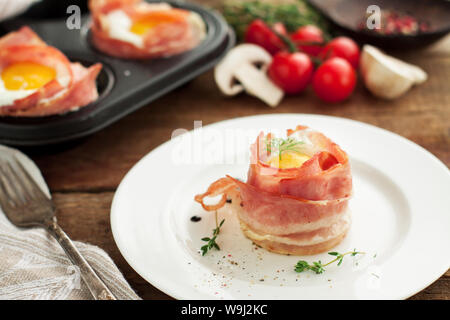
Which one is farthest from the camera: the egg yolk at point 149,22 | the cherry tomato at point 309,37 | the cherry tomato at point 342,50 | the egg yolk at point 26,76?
the cherry tomato at point 309,37

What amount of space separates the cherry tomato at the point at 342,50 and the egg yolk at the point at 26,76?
1.94m

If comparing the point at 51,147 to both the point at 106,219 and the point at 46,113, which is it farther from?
the point at 106,219

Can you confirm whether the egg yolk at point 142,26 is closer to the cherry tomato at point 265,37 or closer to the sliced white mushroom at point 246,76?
the sliced white mushroom at point 246,76

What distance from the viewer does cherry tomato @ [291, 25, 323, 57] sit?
158 inches

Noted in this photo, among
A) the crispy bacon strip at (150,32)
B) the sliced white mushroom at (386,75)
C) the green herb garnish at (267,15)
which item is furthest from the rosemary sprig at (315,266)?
the green herb garnish at (267,15)

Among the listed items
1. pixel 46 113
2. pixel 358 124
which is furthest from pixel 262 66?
pixel 46 113

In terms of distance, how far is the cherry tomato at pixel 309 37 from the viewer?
13.2 ft

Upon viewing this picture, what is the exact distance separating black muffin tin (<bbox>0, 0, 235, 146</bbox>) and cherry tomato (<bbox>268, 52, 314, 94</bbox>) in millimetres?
379

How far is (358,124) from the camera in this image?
286 cm

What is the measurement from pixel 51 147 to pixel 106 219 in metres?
0.68

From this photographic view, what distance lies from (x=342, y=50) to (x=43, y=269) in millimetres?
2627

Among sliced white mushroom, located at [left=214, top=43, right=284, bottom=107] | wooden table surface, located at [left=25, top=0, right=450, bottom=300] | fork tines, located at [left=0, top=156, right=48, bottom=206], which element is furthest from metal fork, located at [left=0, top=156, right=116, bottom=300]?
sliced white mushroom, located at [left=214, top=43, right=284, bottom=107]

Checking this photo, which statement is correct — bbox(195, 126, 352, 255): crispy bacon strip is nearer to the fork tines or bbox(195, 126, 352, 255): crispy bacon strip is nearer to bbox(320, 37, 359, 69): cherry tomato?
the fork tines

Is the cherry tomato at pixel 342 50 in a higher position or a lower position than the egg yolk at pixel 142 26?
lower
